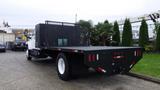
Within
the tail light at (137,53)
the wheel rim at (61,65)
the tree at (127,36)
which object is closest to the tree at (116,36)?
the tree at (127,36)

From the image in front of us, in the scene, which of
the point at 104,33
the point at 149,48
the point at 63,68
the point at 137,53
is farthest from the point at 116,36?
the point at 63,68

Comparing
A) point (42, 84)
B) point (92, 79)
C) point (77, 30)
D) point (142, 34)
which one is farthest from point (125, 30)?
point (42, 84)

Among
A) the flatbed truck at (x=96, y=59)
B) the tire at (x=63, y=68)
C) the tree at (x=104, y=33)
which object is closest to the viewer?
the flatbed truck at (x=96, y=59)

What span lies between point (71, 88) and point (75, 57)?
1314 millimetres

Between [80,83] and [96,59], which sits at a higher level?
[96,59]

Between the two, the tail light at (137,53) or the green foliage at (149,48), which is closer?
the tail light at (137,53)

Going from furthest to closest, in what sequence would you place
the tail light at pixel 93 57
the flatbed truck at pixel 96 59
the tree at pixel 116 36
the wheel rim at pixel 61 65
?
1. the tree at pixel 116 36
2. the wheel rim at pixel 61 65
3. the flatbed truck at pixel 96 59
4. the tail light at pixel 93 57

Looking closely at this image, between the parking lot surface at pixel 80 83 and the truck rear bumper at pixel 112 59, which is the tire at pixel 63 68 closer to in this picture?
the parking lot surface at pixel 80 83

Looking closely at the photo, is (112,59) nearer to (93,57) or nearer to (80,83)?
(93,57)

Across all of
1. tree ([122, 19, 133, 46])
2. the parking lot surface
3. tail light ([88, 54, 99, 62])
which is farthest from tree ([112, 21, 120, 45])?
tail light ([88, 54, 99, 62])

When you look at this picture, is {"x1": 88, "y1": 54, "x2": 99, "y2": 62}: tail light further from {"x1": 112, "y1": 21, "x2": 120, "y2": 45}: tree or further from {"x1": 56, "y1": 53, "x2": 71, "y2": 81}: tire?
{"x1": 112, "y1": 21, "x2": 120, "y2": 45}: tree

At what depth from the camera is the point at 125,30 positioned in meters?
17.5

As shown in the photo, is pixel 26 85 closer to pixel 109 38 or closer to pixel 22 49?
pixel 109 38

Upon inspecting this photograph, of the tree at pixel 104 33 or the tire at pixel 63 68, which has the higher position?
the tree at pixel 104 33
